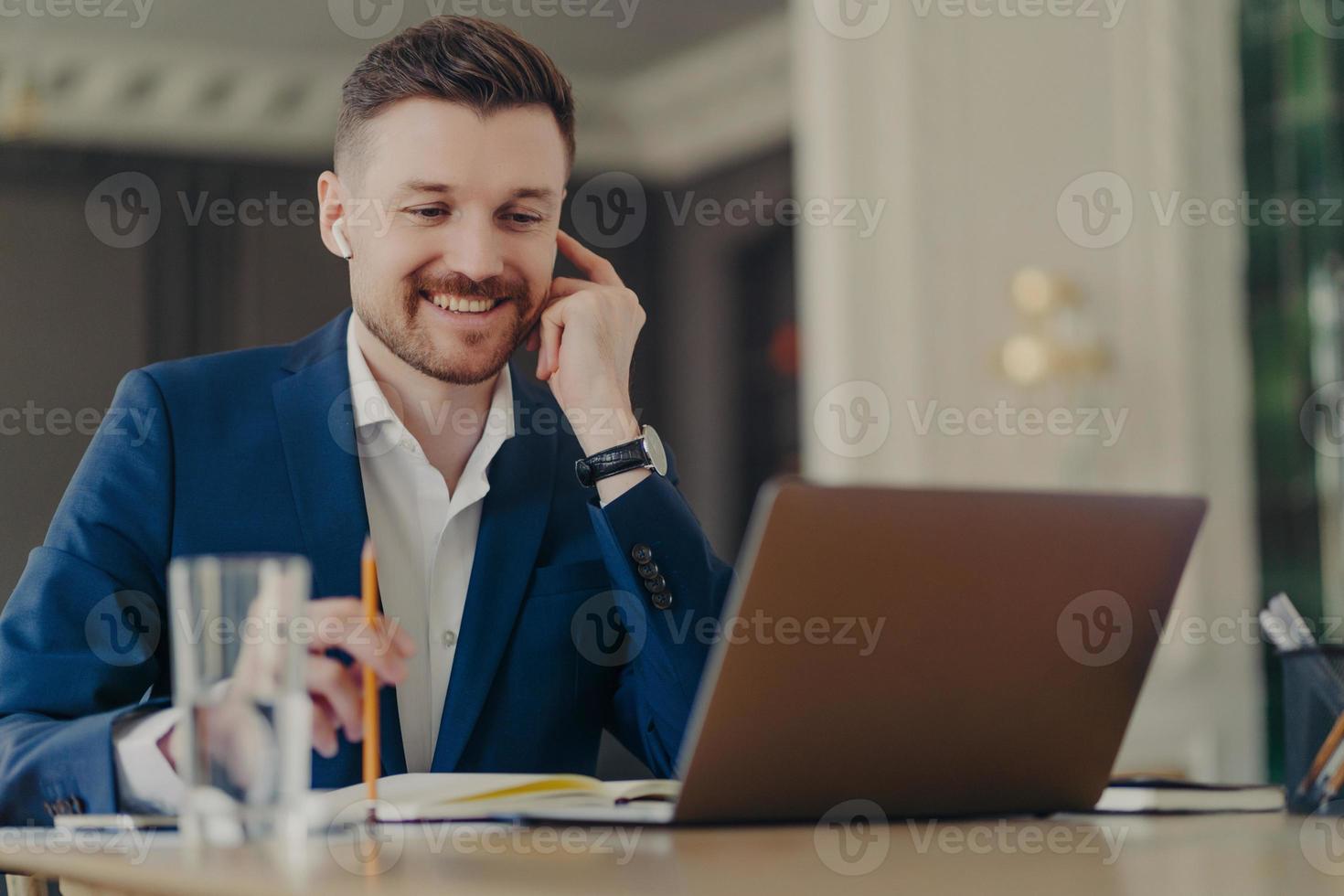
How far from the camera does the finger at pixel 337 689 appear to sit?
885 mm

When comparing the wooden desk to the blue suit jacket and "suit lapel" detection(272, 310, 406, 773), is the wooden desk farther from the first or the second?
"suit lapel" detection(272, 310, 406, 773)

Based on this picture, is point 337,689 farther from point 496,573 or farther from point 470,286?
point 470,286

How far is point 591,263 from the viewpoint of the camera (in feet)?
5.44

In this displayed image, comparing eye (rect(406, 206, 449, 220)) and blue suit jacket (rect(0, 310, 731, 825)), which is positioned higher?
eye (rect(406, 206, 449, 220))

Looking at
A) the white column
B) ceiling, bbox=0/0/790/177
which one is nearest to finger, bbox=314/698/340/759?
ceiling, bbox=0/0/790/177

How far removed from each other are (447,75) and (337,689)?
81 centimetres

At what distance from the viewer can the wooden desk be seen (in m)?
0.70

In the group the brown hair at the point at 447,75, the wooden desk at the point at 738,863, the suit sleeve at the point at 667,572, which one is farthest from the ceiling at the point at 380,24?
the wooden desk at the point at 738,863

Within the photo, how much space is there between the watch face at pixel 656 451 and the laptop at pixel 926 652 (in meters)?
0.41

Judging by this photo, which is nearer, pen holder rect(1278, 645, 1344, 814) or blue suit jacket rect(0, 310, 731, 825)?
pen holder rect(1278, 645, 1344, 814)

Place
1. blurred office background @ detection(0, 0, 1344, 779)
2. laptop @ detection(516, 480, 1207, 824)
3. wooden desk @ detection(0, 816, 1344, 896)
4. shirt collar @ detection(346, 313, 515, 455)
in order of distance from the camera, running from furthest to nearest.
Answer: blurred office background @ detection(0, 0, 1344, 779), shirt collar @ detection(346, 313, 515, 455), laptop @ detection(516, 480, 1207, 824), wooden desk @ detection(0, 816, 1344, 896)

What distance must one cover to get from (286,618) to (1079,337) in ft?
10.6

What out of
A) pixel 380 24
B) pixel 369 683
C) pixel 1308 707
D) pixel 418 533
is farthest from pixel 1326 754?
pixel 380 24

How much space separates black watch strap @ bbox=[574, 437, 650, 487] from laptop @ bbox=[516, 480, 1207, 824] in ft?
1.30
